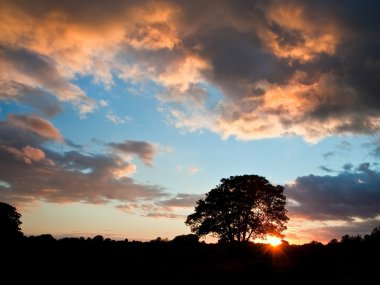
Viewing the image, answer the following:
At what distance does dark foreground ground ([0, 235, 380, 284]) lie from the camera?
745 inches

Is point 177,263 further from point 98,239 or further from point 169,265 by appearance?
point 98,239

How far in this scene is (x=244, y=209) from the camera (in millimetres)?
54125

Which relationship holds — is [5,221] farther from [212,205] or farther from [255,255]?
[255,255]

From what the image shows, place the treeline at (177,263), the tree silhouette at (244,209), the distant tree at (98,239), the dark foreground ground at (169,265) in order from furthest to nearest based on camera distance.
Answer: the tree silhouette at (244,209), the distant tree at (98,239), the treeline at (177,263), the dark foreground ground at (169,265)

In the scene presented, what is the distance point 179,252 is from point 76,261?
1009 centimetres

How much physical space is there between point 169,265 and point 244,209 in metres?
31.3

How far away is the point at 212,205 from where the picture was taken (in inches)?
2200

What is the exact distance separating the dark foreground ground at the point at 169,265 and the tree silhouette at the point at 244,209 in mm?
22092

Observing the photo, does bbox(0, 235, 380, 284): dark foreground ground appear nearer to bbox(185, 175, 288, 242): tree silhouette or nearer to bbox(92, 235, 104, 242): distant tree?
bbox(92, 235, 104, 242): distant tree

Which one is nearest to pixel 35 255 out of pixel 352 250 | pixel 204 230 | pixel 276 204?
pixel 352 250

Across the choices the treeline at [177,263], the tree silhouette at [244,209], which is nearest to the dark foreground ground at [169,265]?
the treeline at [177,263]

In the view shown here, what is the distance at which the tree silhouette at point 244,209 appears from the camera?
2121 inches

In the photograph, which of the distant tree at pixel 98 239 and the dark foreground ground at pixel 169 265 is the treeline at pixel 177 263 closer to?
the dark foreground ground at pixel 169 265

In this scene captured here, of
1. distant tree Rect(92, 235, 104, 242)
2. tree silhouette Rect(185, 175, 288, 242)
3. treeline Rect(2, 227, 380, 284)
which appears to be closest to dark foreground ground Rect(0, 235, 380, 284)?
treeline Rect(2, 227, 380, 284)
